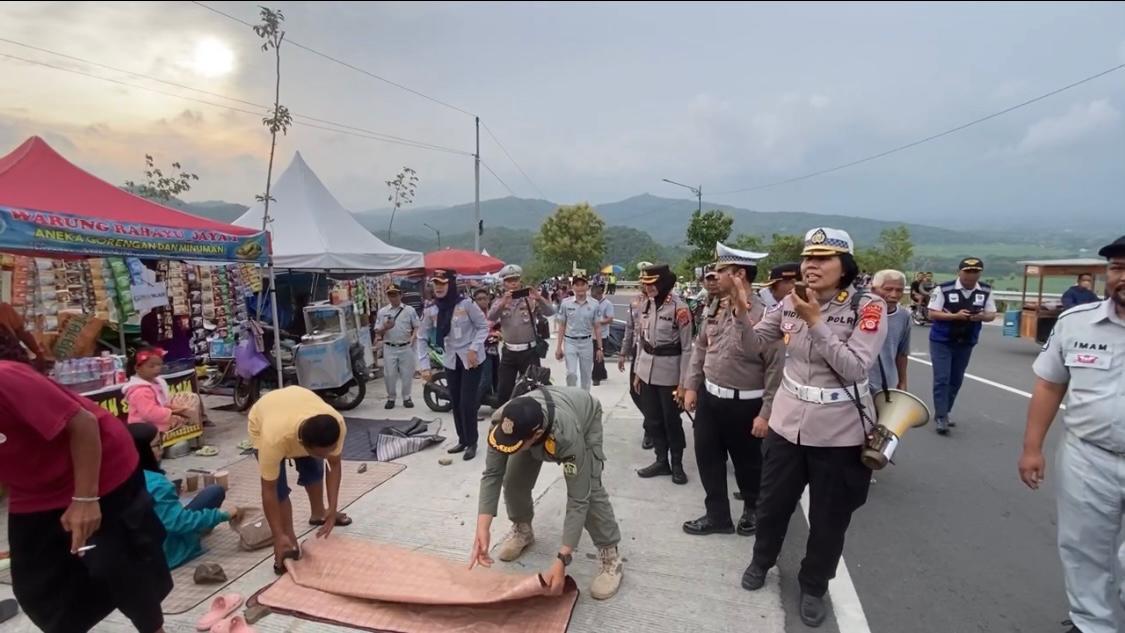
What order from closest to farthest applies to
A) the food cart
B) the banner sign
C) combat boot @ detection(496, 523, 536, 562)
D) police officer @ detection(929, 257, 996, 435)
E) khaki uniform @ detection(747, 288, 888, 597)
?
khaki uniform @ detection(747, 288, 888, 597), combat boot @ detection(496, 523, 536, 562), the banner sign, police officer @ detection(929, 257, 996, 435), the food cart

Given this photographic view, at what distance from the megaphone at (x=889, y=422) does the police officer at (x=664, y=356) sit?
1.60 metres

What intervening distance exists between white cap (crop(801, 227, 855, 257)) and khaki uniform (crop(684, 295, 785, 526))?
0.86m

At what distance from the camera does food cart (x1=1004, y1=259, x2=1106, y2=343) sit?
10805mm

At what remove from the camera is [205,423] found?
6402 mm

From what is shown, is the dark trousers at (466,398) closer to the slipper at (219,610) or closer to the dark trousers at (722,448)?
the dark trousers at (722,448)

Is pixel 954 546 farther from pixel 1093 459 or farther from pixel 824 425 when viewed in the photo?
pixel 824 425

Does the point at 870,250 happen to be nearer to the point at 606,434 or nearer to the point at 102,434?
the point at 606,434

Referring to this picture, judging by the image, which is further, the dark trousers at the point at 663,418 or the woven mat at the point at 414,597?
the dark trousers at the point at 663,418

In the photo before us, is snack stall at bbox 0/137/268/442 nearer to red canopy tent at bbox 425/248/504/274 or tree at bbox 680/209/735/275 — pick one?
red canopy tent at bbox 425/248/504/274

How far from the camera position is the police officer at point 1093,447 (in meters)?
2.20

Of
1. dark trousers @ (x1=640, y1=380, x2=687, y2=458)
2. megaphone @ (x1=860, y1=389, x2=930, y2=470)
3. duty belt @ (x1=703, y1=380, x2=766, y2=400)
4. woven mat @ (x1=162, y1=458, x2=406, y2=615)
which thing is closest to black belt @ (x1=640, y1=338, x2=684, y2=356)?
dark trousers @ (x1=640, y1=380, x2=687, y2=458)

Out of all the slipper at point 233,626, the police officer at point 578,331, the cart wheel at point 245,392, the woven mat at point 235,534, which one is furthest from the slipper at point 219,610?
the cart wheel at point 245,392

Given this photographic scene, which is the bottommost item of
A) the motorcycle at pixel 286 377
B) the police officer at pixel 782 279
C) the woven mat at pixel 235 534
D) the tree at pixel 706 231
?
the woven mat at pixel 235 534

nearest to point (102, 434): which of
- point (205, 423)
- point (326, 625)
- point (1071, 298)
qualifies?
point (326, 625)
